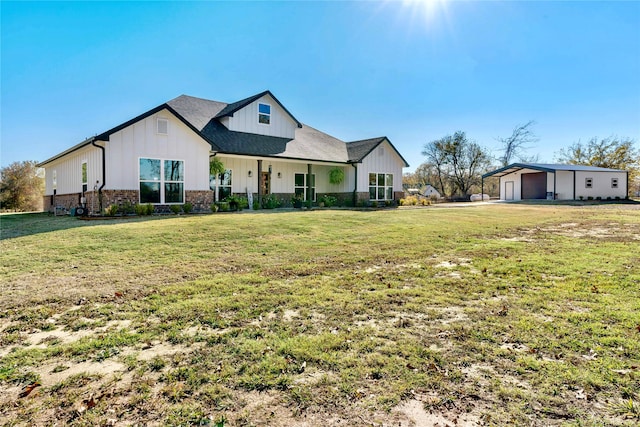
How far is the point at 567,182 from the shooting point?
31.1m

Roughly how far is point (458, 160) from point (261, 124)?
1305 inches

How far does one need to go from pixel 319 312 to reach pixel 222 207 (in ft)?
42.5

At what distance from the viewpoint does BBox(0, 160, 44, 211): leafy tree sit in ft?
93.7

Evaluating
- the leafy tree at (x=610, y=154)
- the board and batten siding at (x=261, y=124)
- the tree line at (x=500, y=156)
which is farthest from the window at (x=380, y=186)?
the leafy tree at (x=610, y=154)

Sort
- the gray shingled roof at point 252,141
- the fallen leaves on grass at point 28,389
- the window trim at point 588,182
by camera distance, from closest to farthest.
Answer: the fallen leaves on grass at point 28,389, the gray shingled roof at point 252,141, the window trim at point 588,182

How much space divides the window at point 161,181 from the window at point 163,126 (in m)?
1.24

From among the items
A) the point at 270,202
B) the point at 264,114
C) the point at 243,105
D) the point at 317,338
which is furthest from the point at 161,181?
the point at 317,338

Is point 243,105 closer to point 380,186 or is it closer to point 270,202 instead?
point 270,202

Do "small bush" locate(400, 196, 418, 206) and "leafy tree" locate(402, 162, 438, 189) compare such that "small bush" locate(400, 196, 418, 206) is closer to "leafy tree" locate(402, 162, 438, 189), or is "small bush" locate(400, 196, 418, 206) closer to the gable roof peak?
the gable roof peak

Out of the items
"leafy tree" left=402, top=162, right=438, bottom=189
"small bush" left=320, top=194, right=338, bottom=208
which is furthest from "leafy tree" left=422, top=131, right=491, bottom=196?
"small bush" left=320, top=194, right=338, bottom=208

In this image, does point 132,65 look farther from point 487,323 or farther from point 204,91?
point 487,323

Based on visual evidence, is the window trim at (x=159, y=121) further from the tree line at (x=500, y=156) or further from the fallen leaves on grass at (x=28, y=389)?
the tree line at (x=500, y=156)

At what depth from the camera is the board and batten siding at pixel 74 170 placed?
44.7 ft

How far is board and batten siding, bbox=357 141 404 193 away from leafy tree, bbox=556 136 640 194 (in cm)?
4000
